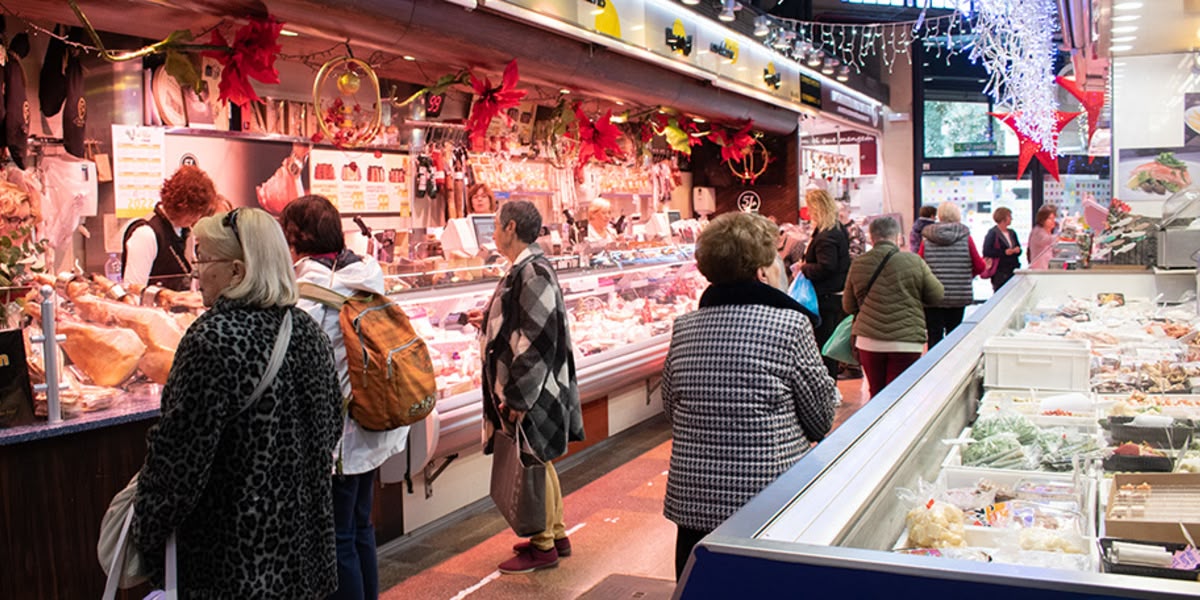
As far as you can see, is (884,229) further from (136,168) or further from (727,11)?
(136,168)

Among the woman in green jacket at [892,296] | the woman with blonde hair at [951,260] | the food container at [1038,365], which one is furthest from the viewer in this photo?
the woman with blonde hair at [951,260]

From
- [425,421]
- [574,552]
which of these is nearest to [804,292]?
[574,552]

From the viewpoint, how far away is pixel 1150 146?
767 centimetres

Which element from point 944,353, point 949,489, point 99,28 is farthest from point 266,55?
point 949,489

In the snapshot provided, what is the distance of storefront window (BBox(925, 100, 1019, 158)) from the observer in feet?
57.1

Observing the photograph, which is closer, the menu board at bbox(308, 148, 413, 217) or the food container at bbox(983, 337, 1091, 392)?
the food container at bbox(983, 337, 1091, 392)

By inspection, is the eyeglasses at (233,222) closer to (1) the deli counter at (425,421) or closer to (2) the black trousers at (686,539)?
(1) the deli counter at (425,421)

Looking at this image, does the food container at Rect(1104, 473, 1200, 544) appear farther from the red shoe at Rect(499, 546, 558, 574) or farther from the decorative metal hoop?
the decorative metal hoop

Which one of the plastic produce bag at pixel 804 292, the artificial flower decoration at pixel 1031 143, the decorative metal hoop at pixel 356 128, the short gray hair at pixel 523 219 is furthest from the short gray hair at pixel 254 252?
the artificial flower decoration at pixel 1031 143

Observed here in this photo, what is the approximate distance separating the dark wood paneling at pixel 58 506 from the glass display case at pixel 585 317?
1.11 m

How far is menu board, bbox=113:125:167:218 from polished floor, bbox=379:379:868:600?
286 centimetres

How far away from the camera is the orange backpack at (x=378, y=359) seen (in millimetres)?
3367

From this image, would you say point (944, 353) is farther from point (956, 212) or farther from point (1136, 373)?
point (956, 212)

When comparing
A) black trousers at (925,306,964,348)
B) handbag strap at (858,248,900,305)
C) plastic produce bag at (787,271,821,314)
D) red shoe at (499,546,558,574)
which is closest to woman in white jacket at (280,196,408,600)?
red shoe at (499,546,558,574)
